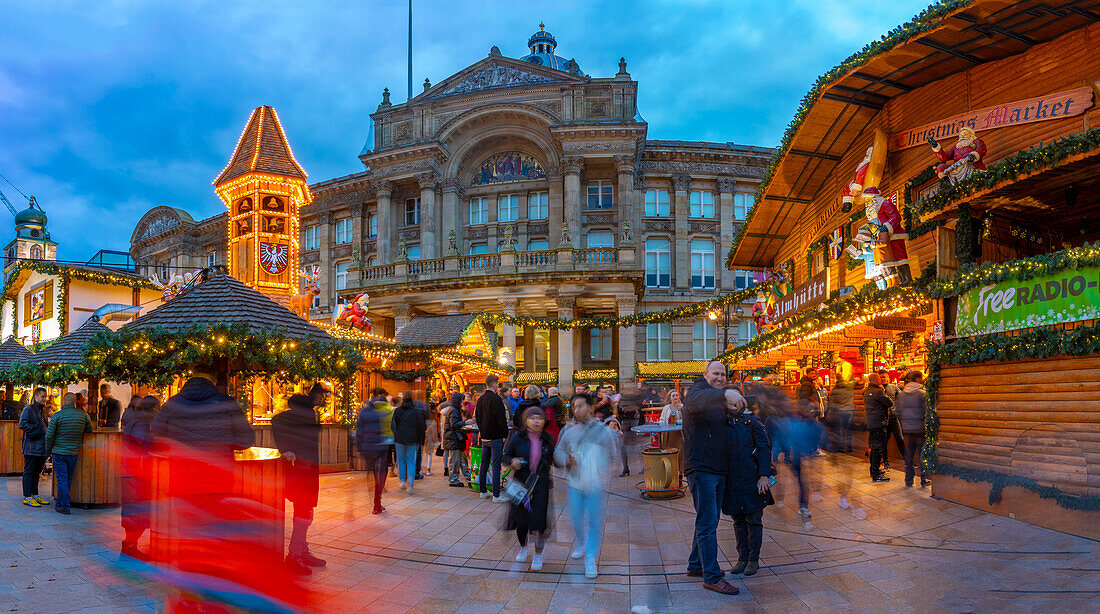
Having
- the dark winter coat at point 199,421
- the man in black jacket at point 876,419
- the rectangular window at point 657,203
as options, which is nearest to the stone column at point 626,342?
→ the rectangular window at point 657,203

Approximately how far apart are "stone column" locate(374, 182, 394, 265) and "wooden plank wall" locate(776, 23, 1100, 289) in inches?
1190

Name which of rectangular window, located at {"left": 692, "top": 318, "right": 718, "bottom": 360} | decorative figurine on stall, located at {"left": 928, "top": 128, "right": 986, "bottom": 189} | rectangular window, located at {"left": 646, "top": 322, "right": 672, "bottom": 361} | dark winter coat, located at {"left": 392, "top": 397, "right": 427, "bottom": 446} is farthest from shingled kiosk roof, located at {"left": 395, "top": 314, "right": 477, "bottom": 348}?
rectangular window, located at {"left": 692, "top": 318, "right": 718, "bottom": 360}

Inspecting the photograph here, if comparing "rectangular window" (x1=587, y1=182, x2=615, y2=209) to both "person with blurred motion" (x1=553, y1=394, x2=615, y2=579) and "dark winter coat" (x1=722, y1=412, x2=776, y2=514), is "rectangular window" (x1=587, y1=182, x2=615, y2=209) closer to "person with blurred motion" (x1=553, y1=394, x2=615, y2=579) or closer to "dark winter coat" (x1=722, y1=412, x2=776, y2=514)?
"person with blurred motion" (x1=553, y1=394, x2=615, y2=579)

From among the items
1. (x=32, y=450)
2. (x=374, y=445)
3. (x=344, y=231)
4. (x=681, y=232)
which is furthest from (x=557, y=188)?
(x=32, y=450)

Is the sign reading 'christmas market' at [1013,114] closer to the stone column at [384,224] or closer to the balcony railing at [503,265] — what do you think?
the balcony railing at [503,265]

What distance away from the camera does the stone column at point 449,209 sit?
38.8 meters

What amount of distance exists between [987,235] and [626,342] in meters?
21.9

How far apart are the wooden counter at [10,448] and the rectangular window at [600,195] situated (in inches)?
1188

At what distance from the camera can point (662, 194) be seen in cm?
3991

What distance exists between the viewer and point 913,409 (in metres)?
10.1

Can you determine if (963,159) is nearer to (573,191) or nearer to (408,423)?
(408,423)

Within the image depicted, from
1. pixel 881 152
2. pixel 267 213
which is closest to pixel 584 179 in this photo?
pixel 267 213

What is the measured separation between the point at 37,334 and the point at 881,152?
113 ft

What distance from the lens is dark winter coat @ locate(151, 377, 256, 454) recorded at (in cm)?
516
